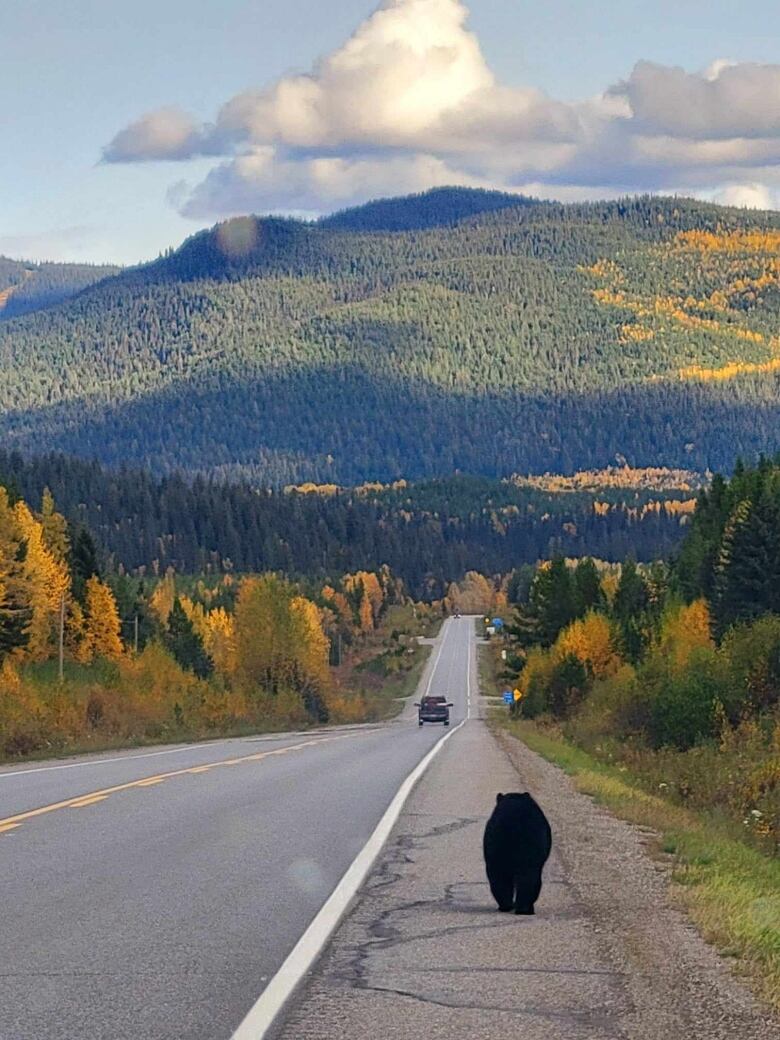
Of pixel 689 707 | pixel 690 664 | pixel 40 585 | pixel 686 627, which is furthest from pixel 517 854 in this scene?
pixel 686 627

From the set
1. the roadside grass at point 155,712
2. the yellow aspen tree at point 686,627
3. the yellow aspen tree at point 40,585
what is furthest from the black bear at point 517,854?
the yellow aspen tree at point 40,585

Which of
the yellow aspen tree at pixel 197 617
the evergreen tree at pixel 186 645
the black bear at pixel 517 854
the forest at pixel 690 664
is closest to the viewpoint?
the black bear at pixel 517 854

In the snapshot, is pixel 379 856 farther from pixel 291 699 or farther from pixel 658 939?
pixel 291 699

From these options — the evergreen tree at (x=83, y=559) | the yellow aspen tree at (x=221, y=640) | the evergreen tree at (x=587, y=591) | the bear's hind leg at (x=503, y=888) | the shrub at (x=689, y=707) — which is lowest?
the yellow aspen tree at (x=221, y=640)

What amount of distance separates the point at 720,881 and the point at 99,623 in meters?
71.2

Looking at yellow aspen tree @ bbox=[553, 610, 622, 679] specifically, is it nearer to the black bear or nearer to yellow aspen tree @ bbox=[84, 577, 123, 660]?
yellow aspen tree @ bbox=[84, 577, 123, 660]

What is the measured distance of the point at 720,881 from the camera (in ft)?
39.2

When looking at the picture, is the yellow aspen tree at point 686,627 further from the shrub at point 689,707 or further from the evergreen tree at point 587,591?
the shrub at point 689,707

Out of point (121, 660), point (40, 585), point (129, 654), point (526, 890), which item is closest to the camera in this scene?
point (526, 890)

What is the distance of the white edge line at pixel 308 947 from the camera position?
7.16 meters

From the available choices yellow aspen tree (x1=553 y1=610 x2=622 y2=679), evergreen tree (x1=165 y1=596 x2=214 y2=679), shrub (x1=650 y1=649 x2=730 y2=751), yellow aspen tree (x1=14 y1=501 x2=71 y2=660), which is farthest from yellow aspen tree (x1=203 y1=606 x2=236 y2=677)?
shrub (x1=650 y1=649 x2=730 y2=751)

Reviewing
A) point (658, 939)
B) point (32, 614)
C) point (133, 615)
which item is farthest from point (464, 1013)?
point (133, 615)

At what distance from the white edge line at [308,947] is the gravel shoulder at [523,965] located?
9 cm

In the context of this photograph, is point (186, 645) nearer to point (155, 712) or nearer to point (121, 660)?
point (121, 660)
